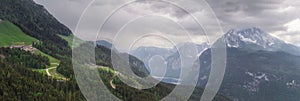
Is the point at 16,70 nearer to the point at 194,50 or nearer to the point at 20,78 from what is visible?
the point at 20,78

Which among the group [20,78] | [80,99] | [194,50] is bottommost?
[80,99]

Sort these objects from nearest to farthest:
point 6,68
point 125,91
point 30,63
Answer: point 6,68, point 125,91, point 30,63

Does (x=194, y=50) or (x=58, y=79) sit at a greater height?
(x=194, y=50)

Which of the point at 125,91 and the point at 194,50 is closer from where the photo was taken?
the point at 194,50

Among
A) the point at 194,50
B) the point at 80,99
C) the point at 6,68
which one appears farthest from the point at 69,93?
the point at 194,50

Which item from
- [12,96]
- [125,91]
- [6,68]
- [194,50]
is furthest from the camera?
[125,91]

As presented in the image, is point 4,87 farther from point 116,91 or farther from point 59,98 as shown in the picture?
point 116,91

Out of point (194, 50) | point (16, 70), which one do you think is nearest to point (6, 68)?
point (16, 70)
